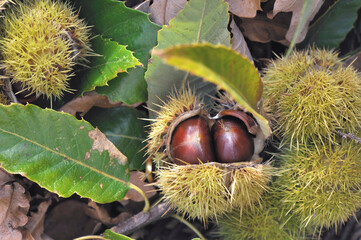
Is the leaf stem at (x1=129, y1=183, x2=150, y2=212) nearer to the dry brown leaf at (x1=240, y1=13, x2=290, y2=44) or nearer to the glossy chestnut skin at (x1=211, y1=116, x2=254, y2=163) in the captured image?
the glossy chestnut skin at (x1=211, y1=116, x2=254, y2=163)

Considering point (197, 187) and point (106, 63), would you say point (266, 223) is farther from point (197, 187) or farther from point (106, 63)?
point (106, 63)

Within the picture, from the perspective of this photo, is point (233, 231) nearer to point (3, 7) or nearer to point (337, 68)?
point (337, 68)

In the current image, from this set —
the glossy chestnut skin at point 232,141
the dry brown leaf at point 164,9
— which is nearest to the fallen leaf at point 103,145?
the glossy chestnut skin at point 232,141

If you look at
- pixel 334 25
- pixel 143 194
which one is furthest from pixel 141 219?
pixel 334 25

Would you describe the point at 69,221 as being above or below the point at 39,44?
below

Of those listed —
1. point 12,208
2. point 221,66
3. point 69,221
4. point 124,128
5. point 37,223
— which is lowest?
point 69,221

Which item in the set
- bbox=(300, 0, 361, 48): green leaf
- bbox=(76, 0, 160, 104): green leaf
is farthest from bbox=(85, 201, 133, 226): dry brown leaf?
bbox=(300, 0, 361, 48): green leaf

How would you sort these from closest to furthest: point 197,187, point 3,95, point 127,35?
point 197,187, point 3,95, point 127,35

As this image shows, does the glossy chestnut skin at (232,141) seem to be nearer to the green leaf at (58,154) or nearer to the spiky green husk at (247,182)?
the spiky green husk at (247,182)
